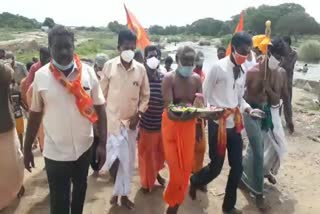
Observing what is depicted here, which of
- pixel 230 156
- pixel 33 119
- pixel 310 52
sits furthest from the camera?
pixel 310 52

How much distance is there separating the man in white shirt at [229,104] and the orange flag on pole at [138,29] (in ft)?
7.21

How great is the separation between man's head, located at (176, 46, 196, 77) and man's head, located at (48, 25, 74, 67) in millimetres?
1259

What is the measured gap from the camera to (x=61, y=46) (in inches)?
132

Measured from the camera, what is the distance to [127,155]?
479 centimetres

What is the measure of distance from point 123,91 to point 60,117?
140cm

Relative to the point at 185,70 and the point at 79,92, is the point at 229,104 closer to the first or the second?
the point at 185,70

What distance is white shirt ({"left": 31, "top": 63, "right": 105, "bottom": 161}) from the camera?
332 centimetres

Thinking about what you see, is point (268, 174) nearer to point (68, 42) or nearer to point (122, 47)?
point (122, 47)

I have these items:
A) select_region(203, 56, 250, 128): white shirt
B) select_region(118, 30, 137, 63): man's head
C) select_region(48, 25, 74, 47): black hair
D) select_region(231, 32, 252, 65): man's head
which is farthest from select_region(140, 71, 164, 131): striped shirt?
select_region(48, 25, 74, 47): black hair

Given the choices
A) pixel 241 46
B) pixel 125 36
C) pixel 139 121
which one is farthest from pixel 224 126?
pixel 125 36

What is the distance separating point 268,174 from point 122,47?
97.3 inches

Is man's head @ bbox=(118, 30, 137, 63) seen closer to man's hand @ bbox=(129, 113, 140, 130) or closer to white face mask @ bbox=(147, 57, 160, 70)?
white face mask @ bbox=(147, 57, 160, 70)

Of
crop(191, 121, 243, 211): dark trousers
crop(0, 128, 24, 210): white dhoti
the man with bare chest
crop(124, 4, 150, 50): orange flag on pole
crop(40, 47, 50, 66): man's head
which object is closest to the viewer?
crop(0, 128, 24, 210): white dhoti

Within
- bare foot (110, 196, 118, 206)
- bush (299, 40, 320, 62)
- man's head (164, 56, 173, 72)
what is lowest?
bush (299, 40, 320, 62)
